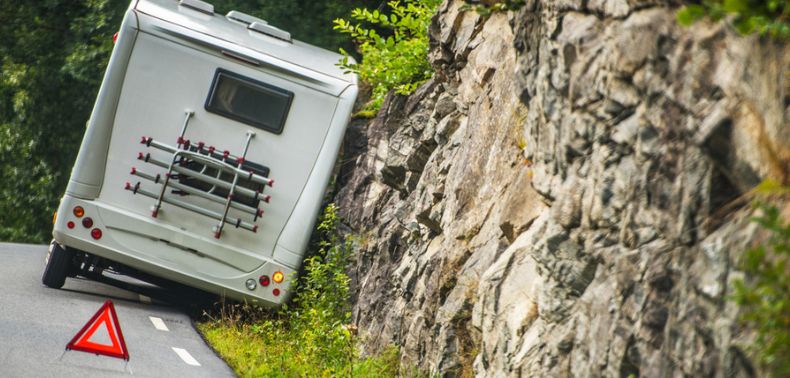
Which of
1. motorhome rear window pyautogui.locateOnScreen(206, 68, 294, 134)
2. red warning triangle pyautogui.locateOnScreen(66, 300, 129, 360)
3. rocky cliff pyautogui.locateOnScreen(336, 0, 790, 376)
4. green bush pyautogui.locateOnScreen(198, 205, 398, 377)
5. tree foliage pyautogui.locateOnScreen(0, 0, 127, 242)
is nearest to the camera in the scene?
rocky cliff pyautogui.locateOnScreen(336, 0, 790, 376)

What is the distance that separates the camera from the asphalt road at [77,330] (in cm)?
929

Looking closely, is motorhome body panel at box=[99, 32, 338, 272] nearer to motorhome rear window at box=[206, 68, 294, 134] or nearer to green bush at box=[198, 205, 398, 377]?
motorhome rear window at box=[206, 68, 294, 134]

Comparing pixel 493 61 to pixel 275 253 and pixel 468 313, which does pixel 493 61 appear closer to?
pixel 468 313

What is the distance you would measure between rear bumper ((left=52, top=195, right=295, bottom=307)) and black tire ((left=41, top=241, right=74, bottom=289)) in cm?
77

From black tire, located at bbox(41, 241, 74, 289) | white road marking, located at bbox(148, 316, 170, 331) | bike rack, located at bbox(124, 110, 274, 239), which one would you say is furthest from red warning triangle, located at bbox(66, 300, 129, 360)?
black tire, located at bbox(41, 241, 74, 289)

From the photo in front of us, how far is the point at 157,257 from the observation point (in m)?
12.9

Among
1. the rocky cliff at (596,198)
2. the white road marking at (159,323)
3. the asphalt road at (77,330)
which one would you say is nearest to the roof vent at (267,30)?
the asphalt road at (77,330)

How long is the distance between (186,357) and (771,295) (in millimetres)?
7609

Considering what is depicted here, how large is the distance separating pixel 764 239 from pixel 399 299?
6496 mm

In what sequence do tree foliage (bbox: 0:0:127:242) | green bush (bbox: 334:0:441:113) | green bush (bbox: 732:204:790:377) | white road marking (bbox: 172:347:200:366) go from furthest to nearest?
1. tree foliage (bbox: 0:0:127:242)
2. green bush (bbox: 334:0:441:113)
3. white road marking (bbox: 172:347:200:366)
4. green bush (bbox: 732:204:790:377)

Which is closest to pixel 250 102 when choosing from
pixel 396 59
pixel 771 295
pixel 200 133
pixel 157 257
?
pixel 200 133

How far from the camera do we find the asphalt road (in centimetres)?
929

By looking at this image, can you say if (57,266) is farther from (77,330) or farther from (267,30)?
(267,30)

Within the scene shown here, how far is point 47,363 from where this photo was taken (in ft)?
29.9
